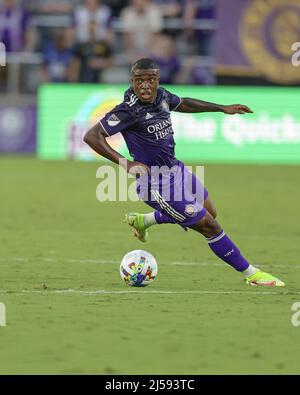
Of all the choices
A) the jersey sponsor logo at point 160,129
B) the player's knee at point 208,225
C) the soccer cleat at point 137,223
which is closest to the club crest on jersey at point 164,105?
the jersey sponsor logo at point 160,129

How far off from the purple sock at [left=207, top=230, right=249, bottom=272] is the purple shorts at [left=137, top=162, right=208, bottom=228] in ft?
0.94

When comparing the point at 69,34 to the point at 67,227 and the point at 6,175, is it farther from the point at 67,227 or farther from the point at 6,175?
Result: the point at 67,227

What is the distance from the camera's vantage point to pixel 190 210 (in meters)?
10.6

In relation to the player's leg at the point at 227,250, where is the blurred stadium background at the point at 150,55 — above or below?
above

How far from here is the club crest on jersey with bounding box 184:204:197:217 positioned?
10.6 metres

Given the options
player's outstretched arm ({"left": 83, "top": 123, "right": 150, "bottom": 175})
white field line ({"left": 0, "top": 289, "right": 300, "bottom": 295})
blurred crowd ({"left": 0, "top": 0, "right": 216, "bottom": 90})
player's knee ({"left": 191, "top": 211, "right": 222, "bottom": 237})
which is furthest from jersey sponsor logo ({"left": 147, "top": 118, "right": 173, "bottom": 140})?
blurred crowd ({"left": 0, "top": 0, "right": 216, "bottom": 90})

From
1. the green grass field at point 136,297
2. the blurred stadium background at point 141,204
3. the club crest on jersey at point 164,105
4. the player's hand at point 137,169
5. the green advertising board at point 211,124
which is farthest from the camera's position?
the green advertising board at point 211,124

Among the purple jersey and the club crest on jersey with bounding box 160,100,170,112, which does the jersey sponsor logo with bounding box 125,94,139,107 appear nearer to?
the purple jersey

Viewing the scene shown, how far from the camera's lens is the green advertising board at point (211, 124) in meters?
25.0

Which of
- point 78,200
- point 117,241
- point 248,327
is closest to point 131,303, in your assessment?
point 248,327

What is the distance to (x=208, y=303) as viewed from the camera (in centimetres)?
966

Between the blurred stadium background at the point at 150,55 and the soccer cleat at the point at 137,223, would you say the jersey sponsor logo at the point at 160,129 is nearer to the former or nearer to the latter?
the soccer cleat at the point at 137,223
